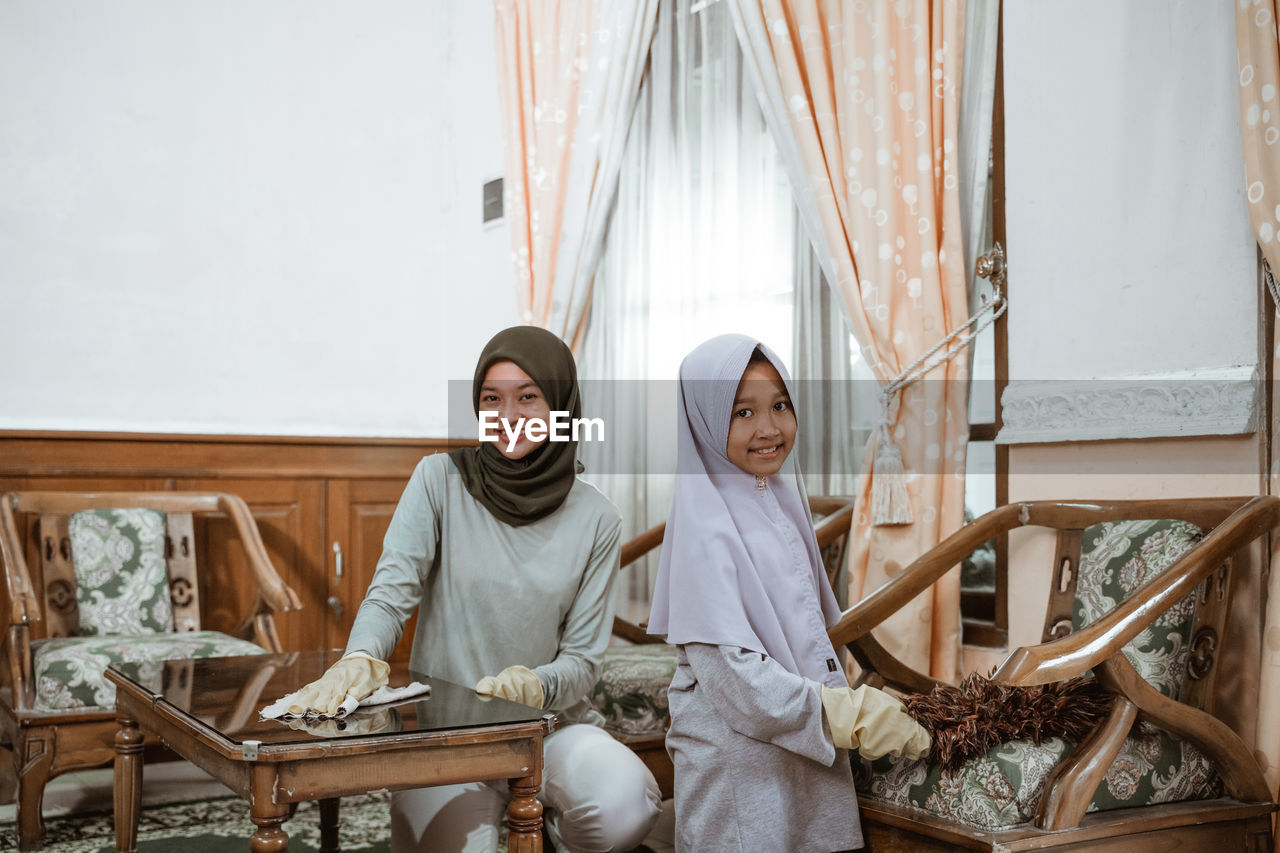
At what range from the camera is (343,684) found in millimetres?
1837

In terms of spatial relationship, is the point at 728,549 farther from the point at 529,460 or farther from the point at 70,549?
the point at 70,549

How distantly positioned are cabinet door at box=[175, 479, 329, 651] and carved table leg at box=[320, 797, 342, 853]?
1615 millimetres

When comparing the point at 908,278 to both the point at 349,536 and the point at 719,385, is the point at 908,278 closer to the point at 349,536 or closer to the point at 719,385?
the point at 719,385

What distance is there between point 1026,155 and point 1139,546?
3.40ft

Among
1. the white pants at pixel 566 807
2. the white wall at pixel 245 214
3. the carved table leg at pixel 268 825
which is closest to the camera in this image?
the carved table leg at pixel 268 825

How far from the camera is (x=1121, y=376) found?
262cm

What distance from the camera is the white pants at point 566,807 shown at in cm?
199

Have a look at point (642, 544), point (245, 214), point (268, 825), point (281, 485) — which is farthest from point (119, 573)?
point (268, 825)

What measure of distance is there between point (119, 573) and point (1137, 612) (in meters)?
3.00

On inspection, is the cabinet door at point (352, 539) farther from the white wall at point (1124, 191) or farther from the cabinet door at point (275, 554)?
the white wall at point (1124, 191)

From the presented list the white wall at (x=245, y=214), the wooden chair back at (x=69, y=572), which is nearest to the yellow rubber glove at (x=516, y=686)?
the wooden chair back at (x=69, y=572)

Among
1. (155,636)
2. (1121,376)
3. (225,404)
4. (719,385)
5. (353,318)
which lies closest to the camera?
(719,385)

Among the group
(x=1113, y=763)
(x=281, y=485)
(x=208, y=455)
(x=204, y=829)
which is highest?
(x=208, y=455)

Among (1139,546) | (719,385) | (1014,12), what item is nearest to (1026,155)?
(1014,12)
